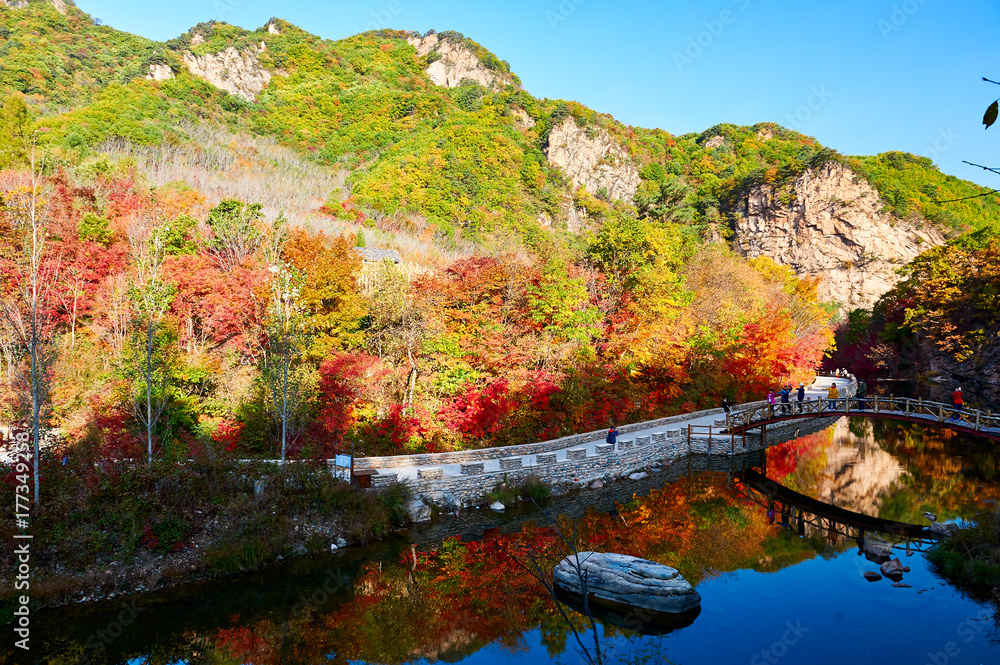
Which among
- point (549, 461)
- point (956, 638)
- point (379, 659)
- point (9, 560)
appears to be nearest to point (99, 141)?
point (9, 560)

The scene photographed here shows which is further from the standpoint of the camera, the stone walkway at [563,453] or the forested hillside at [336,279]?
the forested hillside at [336,279]

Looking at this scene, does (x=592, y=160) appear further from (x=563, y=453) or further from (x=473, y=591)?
(x=473, y=591)

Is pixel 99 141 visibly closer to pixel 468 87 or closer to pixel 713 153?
pixel 468 87

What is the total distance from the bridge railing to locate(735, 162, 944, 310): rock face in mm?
38265

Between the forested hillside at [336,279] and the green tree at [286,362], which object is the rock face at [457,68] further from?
the green tree at [286,362]

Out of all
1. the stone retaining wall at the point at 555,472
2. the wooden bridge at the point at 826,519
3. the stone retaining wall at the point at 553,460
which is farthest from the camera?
the stone retaining wall at the point at 553,460

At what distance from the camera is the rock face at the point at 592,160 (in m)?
71.0

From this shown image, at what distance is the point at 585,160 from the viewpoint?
72.0 m

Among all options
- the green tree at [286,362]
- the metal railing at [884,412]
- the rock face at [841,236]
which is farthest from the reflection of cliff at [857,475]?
the rock face at [841,236]

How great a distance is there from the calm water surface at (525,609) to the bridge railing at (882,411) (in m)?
3.00

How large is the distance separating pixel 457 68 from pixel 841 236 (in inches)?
2321

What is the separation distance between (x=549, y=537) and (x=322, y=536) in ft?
21.6

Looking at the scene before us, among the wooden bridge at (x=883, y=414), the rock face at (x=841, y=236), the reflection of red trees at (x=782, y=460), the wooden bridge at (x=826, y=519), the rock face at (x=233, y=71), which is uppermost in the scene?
the rock face at (x=233, y=71)

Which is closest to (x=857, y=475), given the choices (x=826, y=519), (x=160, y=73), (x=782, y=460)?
(x=782, y=460)
